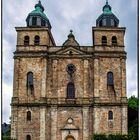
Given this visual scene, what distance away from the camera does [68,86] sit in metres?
44.1

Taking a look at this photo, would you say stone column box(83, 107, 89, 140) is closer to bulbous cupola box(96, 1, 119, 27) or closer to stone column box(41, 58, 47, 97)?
stone column box(41, 58, 47, 97)

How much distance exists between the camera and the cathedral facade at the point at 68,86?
42.3m

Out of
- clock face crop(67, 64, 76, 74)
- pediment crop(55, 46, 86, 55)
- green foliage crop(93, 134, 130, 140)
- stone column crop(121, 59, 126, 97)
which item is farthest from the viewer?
pediment crop(55, 46, 86, 55)

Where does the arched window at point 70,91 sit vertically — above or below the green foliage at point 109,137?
above

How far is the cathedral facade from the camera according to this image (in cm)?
4231

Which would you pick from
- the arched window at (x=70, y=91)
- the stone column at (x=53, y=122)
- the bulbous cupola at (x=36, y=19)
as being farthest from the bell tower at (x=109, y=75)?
the bulbous cupola at (x=36, y=19)

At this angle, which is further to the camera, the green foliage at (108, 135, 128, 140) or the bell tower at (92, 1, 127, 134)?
the bell tower at (92, 1, 127, 134)

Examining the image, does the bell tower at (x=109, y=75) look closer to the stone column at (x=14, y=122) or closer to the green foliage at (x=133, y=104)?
the stone column at (x=14, y=122)

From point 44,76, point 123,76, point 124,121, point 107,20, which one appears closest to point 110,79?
point 123,76

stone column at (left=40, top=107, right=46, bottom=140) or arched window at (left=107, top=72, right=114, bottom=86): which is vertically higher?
arched window at (left=107, top=72, right=114, bottom=86)

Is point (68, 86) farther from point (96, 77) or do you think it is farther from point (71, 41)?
point (71, 41)

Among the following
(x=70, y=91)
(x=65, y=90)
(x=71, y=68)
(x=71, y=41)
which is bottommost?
(x=70, y=91)

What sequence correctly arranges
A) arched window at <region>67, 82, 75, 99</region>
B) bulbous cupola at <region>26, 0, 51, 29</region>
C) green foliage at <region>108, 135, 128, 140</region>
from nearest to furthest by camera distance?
green foliage at <region>108, 135, 128, 140</region> < arched window at <region>67, 82, 75, 99</region> < bulbous cupola at <region>26, 0, 51, 29</region>

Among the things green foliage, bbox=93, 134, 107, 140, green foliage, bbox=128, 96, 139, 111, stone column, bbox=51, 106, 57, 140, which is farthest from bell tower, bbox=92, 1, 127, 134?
green foliage, bbox=128, 96, 139, 111
